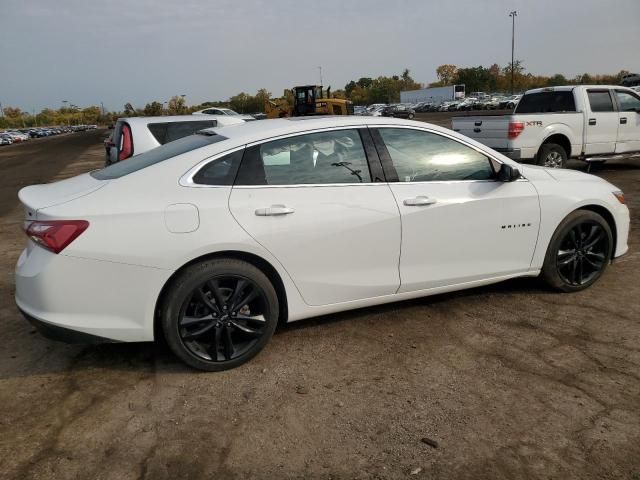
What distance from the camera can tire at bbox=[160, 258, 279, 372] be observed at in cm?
313

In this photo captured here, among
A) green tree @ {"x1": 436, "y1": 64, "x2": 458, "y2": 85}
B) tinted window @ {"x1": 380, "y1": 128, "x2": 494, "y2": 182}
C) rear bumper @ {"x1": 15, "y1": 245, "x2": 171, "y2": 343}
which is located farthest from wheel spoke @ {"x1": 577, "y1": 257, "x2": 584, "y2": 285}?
green tree @ {"x1": 436, "y1": 64, "x2": 458, "y2": 85}

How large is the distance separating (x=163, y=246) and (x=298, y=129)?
126 cm

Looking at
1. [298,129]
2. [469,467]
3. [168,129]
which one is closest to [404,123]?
[298,129]

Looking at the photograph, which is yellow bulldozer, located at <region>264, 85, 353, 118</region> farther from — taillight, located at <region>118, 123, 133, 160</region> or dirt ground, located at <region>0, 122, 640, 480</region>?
dirt ground, located at <region>0, 122, 640, 480</region>

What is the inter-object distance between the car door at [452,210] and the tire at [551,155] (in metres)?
6.30

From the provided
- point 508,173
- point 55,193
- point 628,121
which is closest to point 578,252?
point 508,173

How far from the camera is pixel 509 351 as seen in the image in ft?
11.4

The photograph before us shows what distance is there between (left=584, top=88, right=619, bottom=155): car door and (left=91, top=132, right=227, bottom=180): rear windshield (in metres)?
9.02

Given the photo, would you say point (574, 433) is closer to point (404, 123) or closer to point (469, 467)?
point (469, 467)

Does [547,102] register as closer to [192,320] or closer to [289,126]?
[289,126]

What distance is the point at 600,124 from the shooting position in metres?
10.3

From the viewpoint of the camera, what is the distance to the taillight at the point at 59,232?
2939 mm

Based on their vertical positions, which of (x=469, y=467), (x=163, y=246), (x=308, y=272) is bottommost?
(x=469, y=467)

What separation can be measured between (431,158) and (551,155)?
7.08m
